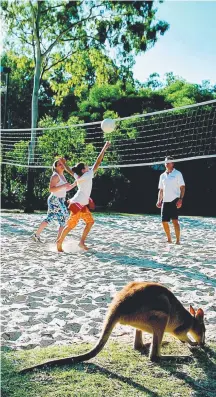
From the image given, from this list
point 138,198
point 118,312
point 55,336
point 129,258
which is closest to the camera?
point 118,312

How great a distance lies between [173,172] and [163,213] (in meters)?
0.97

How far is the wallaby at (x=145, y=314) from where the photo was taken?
162 inches

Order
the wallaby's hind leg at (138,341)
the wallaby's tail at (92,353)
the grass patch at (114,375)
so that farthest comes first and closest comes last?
the wallaby's hind leg at (138,341) < the wallaby's tail at (92,353) < the grass patch at (114,375)

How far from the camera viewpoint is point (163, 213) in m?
11.1

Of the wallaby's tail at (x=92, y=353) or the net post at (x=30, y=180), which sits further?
the net post at (x=30, y=180)

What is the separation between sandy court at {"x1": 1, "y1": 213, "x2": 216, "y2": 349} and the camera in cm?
534

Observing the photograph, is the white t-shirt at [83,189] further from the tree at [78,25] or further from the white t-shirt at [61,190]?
the tree at [78,25]

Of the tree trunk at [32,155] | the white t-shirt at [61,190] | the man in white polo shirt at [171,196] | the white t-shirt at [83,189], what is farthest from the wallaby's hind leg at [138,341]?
the tree trunk at [32,155]

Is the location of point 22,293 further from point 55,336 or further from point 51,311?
point 55,336

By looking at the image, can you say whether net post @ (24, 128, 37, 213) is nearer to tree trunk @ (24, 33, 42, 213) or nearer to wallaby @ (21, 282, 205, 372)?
tree trunk @ (24, 33, 42, 213)

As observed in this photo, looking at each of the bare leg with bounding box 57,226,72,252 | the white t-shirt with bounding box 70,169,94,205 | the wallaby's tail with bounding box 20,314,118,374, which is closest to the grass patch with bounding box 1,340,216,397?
the wallaby's tail with bounding box 20,314,118,374

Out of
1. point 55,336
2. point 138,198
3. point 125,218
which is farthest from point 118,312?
point 138,198

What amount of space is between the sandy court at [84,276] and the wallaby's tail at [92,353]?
0.73 m

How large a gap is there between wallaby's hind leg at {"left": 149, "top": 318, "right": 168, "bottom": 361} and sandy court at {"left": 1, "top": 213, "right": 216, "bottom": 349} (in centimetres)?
82
